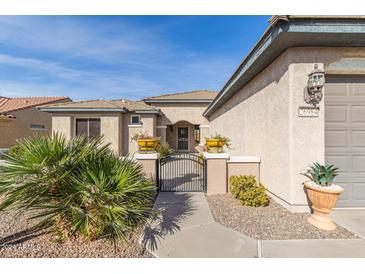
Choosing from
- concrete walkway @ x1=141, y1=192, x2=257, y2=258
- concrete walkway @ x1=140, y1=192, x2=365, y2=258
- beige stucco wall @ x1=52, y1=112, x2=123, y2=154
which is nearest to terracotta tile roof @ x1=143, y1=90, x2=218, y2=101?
beige stucco wall @ x1=52, y1=112, x2=123, y2=154

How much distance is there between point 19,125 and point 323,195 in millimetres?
20886

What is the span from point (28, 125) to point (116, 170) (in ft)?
61.9

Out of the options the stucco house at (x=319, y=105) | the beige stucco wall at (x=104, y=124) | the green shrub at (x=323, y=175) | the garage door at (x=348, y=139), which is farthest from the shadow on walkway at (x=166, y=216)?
the beige stucco wall at (x=104, y=124)

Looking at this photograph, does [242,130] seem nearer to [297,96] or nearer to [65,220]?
[297,96]

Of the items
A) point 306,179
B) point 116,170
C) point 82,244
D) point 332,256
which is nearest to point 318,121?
point 306,179

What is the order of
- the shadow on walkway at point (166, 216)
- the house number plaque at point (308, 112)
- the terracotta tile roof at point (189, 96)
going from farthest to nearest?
the terracotta tile roof at point (189, 96) → the house number plaque at point (308, 112) → the shadow on walkway at point (166, 216)

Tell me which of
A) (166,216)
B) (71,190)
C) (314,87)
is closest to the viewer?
(71,190)

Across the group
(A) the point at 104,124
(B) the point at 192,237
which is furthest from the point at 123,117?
(B) the point at 192,237

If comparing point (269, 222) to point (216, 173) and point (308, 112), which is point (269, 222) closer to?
point (216, 173)

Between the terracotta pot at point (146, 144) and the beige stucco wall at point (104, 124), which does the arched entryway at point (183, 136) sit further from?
the terracotta pot at point (146, 144)

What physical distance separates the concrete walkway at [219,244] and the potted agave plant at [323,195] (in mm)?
Answer: 529

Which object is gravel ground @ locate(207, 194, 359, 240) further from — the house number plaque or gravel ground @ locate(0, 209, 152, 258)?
the house number plaque

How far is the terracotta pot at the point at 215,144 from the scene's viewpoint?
6078 mm

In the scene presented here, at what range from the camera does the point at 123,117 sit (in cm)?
1597
